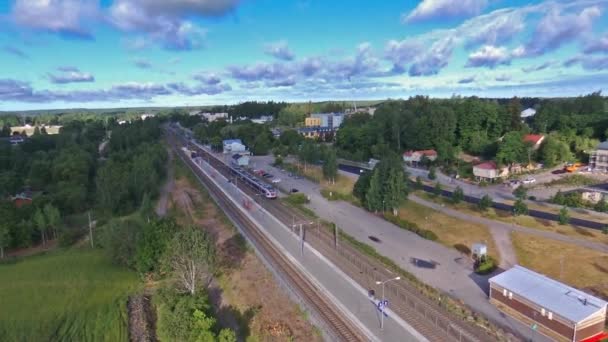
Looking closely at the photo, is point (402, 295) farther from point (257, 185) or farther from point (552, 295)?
point (257, 185)

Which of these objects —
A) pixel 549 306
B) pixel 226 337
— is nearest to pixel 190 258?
pixel 226 337

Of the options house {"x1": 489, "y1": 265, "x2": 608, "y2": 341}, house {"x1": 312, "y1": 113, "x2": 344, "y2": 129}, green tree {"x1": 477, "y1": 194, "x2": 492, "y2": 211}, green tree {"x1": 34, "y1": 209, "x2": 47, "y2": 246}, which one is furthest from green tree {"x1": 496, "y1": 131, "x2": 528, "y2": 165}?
house {"x1": 312, "y1": 113, "x2": 344, "y2": 129}

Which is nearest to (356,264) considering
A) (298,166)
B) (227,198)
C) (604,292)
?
(604,292)

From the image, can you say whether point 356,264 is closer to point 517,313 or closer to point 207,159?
point 517,313

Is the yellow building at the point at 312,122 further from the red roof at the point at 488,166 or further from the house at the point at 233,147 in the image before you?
the red roof at the point at 488,166

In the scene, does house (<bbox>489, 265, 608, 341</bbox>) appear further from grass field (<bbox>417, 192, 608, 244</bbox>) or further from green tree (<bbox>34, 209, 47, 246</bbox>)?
green tree (<bbox>34, 209, 47, 246</bbox>)

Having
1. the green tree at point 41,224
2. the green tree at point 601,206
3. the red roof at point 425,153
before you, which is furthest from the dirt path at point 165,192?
the green tree at point 601,206
